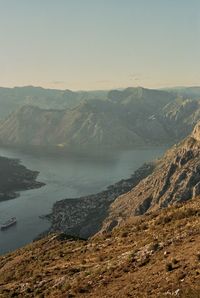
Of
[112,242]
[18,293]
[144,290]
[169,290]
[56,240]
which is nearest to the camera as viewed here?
[169,290]

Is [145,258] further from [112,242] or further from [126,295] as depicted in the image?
[112,242]

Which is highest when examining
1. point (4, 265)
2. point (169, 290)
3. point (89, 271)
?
point (169, 290)

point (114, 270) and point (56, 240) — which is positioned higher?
point (114, 270)

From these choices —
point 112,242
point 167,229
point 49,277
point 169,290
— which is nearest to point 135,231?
point 112,242

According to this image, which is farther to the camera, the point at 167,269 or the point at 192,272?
the point at 167,269

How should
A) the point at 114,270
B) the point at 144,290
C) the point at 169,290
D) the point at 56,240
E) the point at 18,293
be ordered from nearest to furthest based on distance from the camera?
the point at 169,290 < the point at 144,290 < the point at 114,270 < the point at 18,293 < the point at 56,240

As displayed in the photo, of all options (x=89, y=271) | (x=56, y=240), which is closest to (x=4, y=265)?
(x=56, y=240)

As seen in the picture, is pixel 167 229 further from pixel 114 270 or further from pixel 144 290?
pixel 144 290
